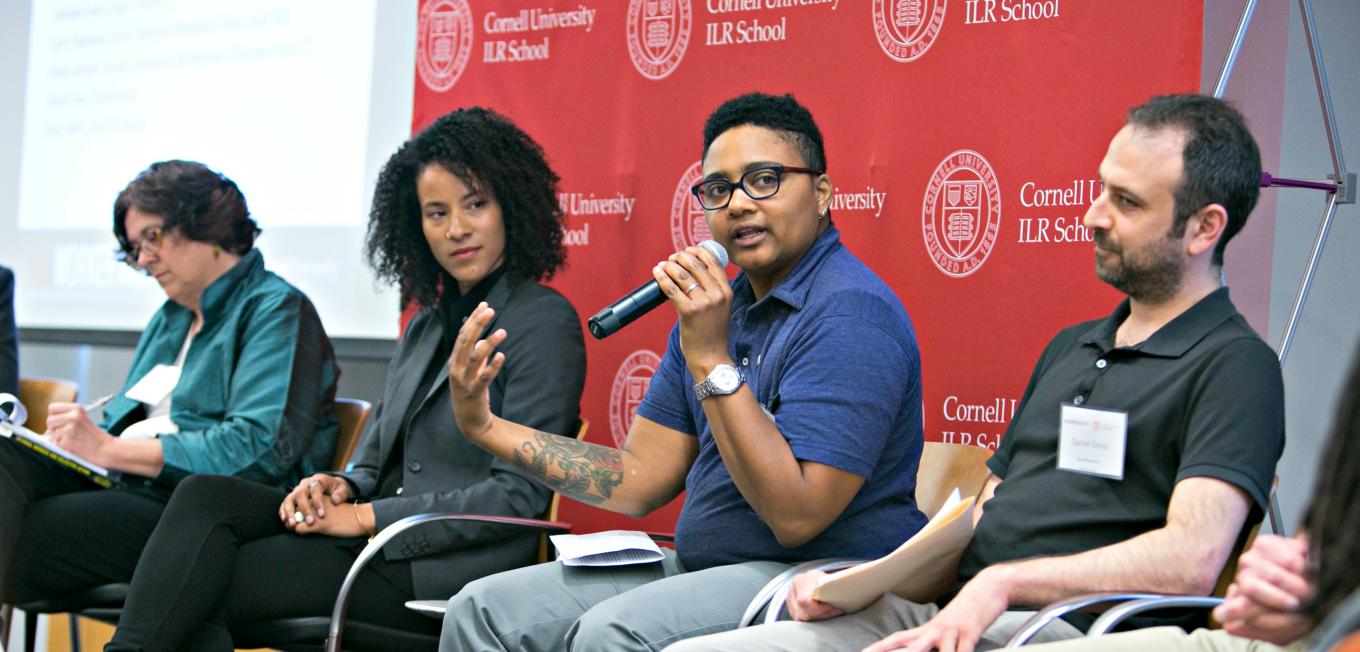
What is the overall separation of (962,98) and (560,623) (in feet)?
4.55

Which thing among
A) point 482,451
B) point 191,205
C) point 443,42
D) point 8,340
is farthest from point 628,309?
point 8,340

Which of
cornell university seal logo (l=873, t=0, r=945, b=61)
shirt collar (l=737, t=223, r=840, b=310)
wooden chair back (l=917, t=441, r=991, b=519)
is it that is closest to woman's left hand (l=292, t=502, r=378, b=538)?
shirt collar (l=737, t=223, r=840, b=310)

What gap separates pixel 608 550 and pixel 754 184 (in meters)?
0.66

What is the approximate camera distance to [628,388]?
10.5 ft

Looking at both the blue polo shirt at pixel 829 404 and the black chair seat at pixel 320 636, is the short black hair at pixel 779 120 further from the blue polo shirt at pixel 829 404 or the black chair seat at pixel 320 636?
the black chair seat at pixel 320 636

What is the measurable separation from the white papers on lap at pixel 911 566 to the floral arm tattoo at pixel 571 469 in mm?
658

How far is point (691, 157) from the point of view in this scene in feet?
10.3

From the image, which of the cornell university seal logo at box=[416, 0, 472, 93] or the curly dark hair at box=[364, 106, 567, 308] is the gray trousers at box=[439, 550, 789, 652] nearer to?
the curly dark hair at box=[364, 106, 567, 308]

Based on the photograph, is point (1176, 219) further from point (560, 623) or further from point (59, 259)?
point (59, 259)

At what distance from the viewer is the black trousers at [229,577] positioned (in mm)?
2383

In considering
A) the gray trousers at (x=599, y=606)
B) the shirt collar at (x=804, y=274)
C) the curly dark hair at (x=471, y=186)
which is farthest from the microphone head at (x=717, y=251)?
the curly dark hair at (x=471, y=186)

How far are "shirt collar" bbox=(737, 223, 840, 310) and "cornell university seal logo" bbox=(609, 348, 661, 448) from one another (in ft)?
3.42

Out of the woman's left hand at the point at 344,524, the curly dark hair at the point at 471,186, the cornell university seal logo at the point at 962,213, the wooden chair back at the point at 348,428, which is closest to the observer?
the woman's left hand at the point at 344,524

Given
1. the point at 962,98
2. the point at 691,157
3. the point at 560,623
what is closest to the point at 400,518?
the point at 560,623
